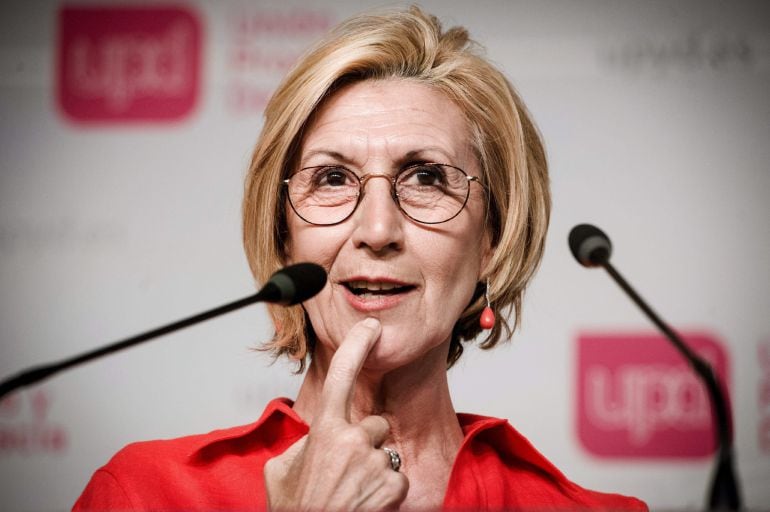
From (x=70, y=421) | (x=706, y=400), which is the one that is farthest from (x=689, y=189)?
(x=70, y=421)

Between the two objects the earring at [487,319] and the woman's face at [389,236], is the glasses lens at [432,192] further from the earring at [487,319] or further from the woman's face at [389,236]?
the earring at [487,319]

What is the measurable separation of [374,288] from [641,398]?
3.69 ft

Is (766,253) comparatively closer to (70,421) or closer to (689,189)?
(689,189)

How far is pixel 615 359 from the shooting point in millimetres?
2557

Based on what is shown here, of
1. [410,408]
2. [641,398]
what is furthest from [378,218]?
[641,398]

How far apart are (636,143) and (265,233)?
1.23 m

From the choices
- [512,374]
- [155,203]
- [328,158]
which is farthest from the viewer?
[155,203]

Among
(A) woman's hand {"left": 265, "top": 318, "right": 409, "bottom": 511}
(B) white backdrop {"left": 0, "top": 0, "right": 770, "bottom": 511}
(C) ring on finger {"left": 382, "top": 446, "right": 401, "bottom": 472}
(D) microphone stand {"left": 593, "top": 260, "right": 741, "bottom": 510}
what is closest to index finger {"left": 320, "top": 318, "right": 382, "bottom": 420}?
(A) woman's hand {"left": 265, "top": 318, "right": 409, "bottom": 511}

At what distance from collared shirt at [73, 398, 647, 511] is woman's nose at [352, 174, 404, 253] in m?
0.37

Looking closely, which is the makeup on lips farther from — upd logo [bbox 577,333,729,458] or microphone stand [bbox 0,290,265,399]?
upd logo [bbox 577,333,729,458]

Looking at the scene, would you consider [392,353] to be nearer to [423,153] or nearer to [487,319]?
[487,319]

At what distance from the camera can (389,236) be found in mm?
1703

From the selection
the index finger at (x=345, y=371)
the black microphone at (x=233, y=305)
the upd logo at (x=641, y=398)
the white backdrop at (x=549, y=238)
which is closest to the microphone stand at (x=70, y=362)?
the black microphone at (x=233, y=305)

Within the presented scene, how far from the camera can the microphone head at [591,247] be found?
1.50 m
